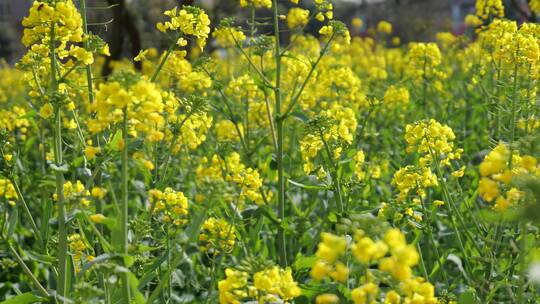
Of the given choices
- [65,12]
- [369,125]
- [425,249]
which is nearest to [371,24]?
[369,125]

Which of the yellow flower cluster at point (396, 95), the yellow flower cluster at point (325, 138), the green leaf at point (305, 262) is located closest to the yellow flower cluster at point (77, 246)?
the green leaf at point (305, 262)

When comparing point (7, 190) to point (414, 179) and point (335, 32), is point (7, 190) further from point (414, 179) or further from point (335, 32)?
point (414, 179)

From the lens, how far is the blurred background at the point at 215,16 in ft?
32.3

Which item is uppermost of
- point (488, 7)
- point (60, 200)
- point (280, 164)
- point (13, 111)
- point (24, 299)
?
point (488, 7)

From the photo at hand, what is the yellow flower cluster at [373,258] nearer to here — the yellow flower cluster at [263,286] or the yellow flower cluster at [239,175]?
the yellow flower cluster at [263,286]

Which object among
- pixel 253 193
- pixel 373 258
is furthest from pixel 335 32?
pixel 373 258

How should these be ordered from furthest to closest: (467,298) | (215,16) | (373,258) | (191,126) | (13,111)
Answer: (215,16), (13,111), (191,126), (467,298), (373,258)

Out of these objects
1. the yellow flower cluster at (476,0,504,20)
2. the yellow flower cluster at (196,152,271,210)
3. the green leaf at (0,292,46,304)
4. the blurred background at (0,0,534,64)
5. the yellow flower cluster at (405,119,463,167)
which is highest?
the yellow flower cluster at (476,0,504,20)

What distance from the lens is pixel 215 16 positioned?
14500mm

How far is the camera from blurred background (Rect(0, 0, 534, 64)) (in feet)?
32.3

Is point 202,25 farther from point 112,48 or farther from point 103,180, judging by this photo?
point 112,48

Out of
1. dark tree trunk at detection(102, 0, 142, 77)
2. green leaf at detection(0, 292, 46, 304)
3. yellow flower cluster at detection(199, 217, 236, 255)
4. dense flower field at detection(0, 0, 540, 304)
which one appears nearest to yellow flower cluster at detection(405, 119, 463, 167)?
dense flower field at detection(0, 0, 540, 304)

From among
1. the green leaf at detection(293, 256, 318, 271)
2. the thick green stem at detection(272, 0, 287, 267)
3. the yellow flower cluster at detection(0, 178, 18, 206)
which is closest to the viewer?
the green leaf at detection(293, 256, 318, 271)

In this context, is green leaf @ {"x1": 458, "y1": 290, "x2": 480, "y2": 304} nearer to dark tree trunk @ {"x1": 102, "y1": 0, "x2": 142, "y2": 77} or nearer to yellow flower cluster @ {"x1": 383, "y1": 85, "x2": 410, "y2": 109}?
yellow flower cluster @ {"x1": 383, "y1": 85, "x2": 410, "y2": 109}
